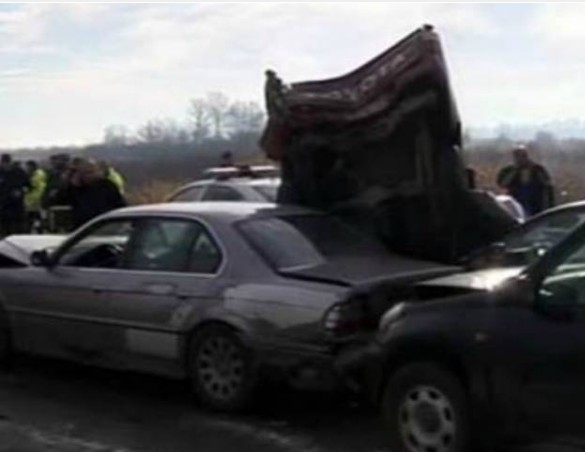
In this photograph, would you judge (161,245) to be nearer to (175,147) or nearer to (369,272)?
(369,272)

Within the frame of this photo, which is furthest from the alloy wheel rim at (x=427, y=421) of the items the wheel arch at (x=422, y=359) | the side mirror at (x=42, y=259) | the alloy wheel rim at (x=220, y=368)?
the side mirror at (x=42, y=259)

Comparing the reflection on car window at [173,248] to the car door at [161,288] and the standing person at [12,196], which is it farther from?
the standing person at [12,196]

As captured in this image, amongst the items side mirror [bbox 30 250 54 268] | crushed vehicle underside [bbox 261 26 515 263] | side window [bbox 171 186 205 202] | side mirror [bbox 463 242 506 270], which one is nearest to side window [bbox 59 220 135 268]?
side mirror [bbox 30 250 54 268]

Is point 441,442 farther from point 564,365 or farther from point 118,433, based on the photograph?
point 118,433

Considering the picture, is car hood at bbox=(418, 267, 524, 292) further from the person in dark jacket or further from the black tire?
the person in dark jacket

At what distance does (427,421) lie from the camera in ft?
21.6

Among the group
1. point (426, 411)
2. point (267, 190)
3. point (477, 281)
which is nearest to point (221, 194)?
point (267, 190)

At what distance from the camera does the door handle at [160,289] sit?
8.48 metres

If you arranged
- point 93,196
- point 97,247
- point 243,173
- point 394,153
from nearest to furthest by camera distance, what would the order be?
point 97,247
point 394,153
point 93,196
point 243,173

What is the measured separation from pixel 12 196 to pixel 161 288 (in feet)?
45.4

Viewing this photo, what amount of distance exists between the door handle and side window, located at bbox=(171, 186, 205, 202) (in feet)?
24.2

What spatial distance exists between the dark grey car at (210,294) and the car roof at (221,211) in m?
0.01

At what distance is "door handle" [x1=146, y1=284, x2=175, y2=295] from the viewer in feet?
27.8

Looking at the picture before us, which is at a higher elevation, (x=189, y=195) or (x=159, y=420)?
(x=189, y=195)
